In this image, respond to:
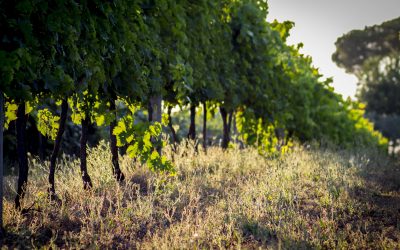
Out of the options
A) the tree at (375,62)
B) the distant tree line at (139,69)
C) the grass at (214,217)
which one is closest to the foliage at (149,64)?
the distant tree line at (139,69)

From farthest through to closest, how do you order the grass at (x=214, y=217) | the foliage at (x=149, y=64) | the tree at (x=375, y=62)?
the tree at (x=375, y=62) → the grass at (x=214, y=217) → the foliage at (x=149, y=64)

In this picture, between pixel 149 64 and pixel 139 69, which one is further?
pixel 149 64

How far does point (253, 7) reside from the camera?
1284 cm

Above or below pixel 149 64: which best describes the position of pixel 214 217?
below

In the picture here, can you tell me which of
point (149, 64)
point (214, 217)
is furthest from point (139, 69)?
point (214, 217)

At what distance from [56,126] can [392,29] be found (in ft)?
138

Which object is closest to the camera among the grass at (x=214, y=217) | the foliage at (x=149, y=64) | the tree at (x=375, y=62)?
the foliage at (x=149, y=64)

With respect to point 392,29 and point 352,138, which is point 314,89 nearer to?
point 352,138

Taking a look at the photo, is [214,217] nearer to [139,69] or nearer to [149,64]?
[139,69]

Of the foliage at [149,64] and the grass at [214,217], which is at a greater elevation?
the foliage at [149,64]

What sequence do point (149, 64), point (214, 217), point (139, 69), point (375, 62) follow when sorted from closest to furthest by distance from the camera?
point (214, 217)
point (139, 69)
point (149, 64)
point (375, 62)

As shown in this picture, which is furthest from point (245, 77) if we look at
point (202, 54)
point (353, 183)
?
point (353, 183)

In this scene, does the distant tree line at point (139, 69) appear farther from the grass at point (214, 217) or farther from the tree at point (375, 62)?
the tree at point (375, 62)

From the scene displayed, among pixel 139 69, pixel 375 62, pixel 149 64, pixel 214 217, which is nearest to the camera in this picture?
pixel 214 217
